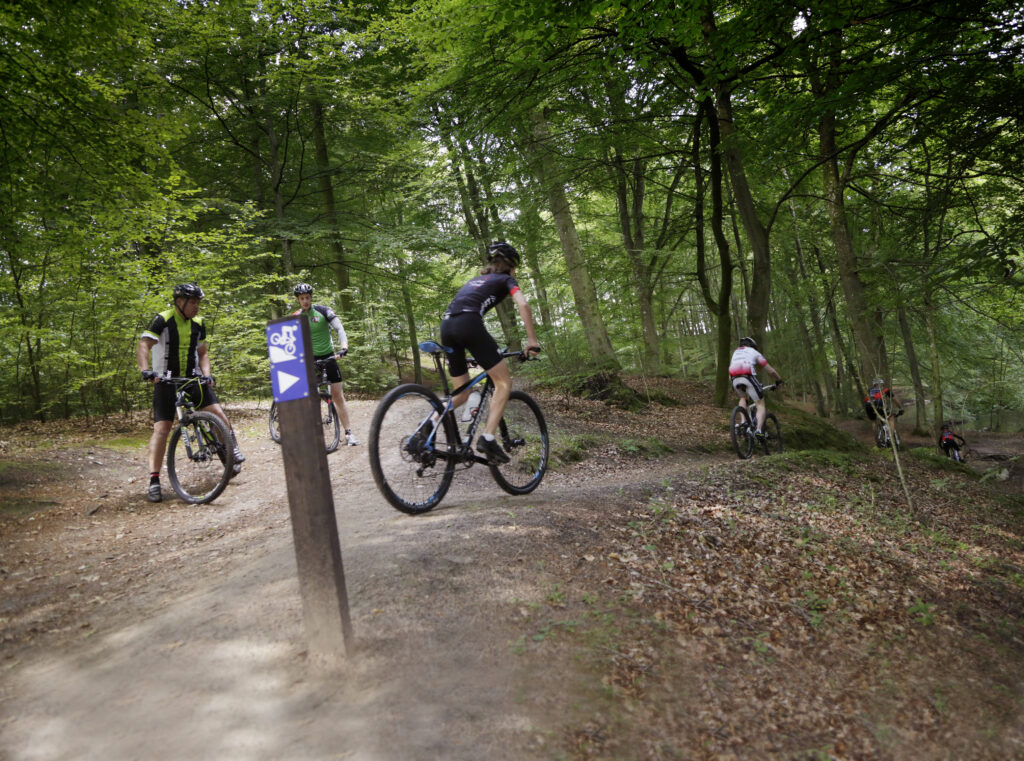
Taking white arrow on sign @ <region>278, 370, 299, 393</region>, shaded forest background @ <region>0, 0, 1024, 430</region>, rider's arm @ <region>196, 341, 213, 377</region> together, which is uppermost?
shaded forest background @ <region>0, 0, 1024, 430</region>

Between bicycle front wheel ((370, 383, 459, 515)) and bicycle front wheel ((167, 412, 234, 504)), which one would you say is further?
bicycle front wheel ((167, 412, 234, 504))

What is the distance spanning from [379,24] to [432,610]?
44.1 ft

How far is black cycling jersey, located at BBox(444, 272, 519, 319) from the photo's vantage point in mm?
4652

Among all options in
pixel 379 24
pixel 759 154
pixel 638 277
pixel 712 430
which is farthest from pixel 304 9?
pixel 712 430

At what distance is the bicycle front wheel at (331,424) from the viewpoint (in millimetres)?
8406

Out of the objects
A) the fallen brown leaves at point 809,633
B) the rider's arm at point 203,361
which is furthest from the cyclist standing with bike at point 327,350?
the fallen brown leaves at point 809,633

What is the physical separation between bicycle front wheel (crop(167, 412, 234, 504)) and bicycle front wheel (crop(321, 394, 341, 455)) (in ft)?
6.64

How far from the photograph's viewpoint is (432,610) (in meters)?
2.88

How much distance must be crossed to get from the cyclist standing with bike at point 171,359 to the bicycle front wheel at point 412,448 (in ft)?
7.77

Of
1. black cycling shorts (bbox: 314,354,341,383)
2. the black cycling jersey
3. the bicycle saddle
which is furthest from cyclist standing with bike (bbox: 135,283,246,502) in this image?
the black cycling jersey

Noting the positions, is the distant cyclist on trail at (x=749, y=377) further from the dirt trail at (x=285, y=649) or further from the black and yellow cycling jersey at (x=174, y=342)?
the black and yellow cycling jersey at (x=174, y=342)

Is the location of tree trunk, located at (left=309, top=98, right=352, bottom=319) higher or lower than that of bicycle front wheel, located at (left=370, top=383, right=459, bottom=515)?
higher

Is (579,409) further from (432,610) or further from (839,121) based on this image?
(432,610)

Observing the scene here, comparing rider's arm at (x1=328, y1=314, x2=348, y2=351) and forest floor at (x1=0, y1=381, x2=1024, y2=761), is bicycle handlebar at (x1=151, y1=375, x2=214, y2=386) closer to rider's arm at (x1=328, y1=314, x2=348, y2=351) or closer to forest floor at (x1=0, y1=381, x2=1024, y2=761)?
forest floor at (x1=0, y1=381, x2=1024, y2=761)
